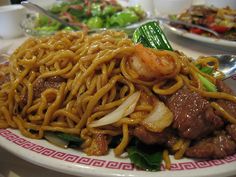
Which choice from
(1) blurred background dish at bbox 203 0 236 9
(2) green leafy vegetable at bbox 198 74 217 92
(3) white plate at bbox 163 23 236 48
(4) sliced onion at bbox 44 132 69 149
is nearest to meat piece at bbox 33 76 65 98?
(4) sliced onion at bbox 44 132 69 149

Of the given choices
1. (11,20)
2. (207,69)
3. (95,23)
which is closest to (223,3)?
(95,23)

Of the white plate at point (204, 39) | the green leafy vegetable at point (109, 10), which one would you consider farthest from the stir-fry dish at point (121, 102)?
the green leafy vegetable at point (109, 10)

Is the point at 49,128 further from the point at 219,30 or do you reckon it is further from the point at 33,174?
the point at 219,30

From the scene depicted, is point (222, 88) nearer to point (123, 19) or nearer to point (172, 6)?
point (123, 19)

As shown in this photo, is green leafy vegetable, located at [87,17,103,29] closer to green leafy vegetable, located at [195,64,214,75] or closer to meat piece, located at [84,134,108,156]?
green leafy vegetable, located at [195,64,214,75]

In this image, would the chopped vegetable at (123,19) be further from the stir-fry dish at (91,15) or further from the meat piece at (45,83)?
the meat piece at (45,83)

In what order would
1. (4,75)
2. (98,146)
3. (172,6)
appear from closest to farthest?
(98,146) → (4,75) → (172,6)

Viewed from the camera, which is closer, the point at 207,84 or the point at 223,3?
the point at 207,84
